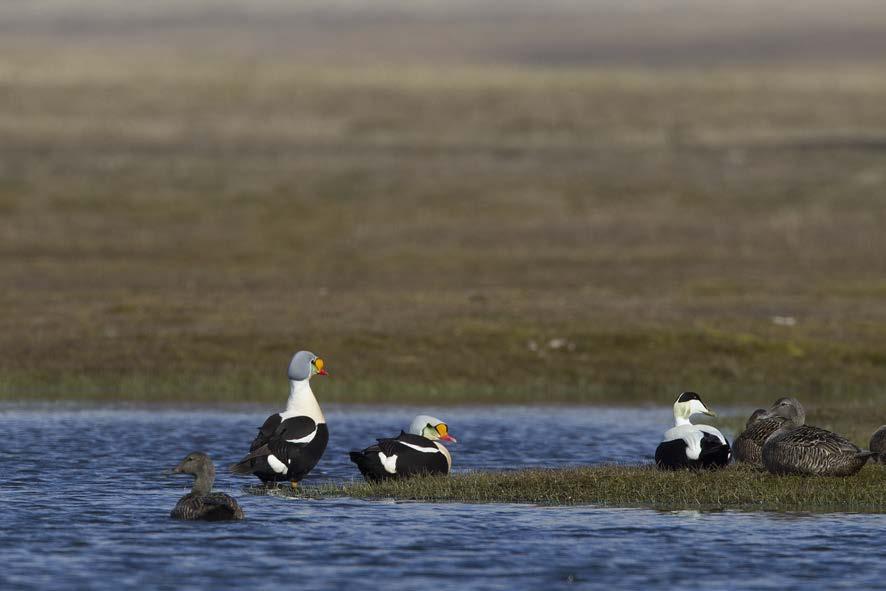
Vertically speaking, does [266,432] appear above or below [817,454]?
above

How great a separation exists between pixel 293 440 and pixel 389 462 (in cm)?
126

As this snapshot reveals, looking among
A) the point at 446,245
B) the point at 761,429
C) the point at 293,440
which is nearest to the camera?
the point at 293,440

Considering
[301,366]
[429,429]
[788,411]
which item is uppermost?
[301,366]

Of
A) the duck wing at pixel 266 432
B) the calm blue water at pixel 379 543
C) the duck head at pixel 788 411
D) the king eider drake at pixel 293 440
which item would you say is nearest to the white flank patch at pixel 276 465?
the king eider drake at pixel 293 440

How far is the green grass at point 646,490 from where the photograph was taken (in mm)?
19844

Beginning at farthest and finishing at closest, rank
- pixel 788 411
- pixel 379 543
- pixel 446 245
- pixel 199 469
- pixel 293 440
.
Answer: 1. pixel 446 245
2. pixel 788 411
3. pixel 293 440
4. pixel 199 469
5. pixel 379 543

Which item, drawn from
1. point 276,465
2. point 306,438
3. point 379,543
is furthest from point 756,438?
point 379,543

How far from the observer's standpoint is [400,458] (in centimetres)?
2156

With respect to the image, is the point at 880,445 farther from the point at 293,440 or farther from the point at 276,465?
the point at 276,465

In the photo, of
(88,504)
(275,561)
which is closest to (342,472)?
(88,504)

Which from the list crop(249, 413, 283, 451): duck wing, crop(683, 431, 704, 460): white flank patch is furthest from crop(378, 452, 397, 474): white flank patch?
crop(683, 431, 704, 460): white flank patch

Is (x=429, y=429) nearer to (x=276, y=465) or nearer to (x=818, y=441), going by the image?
(x=276, y=465)

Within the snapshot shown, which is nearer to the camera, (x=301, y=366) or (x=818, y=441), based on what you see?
(x=818, y=441)

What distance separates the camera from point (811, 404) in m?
32.0
